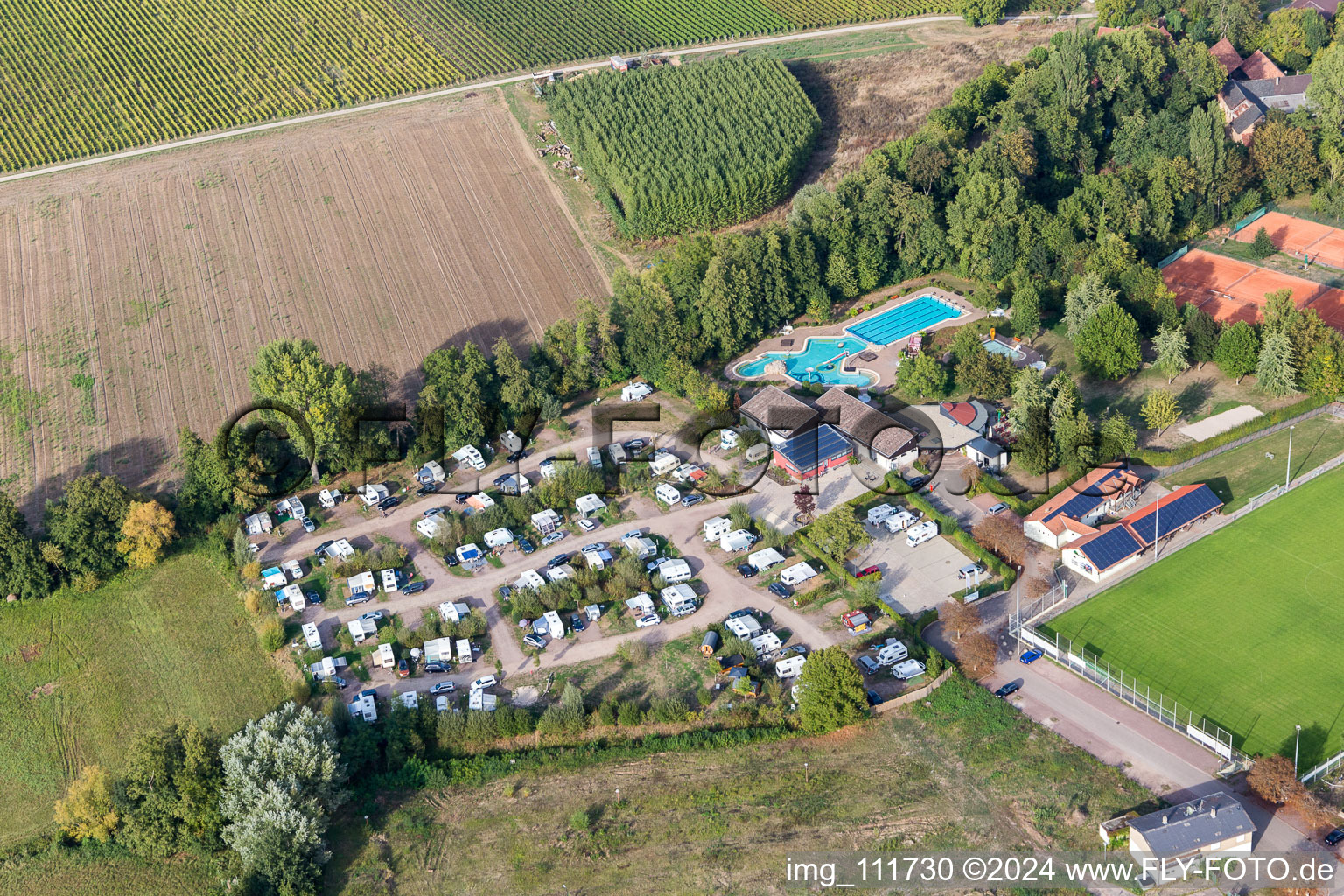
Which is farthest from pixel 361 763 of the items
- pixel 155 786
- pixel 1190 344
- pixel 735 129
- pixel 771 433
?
pixel 735 129

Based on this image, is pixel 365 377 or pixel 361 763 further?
pixel 365 377

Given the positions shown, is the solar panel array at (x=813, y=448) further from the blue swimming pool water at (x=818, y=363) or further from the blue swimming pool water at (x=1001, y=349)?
the blue swimming pool water at (x=1001, y=349)

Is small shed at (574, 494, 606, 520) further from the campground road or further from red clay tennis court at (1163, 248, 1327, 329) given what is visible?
the campground road

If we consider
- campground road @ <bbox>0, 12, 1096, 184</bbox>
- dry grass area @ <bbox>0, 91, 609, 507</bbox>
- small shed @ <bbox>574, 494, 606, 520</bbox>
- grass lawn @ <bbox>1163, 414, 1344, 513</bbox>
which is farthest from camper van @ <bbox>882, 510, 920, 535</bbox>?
campground road @ <bbox>0, 12, 1096, 184</bbox>

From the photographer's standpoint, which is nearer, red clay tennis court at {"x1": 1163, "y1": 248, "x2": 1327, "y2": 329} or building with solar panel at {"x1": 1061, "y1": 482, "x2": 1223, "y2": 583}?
building with solar panel at {"x1": 1061, "y1": 482, "x2": 1223, "y2": 583}

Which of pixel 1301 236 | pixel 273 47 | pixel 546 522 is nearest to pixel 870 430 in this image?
pixel 546 522

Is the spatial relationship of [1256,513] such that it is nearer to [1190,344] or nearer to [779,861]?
[1190,344]
